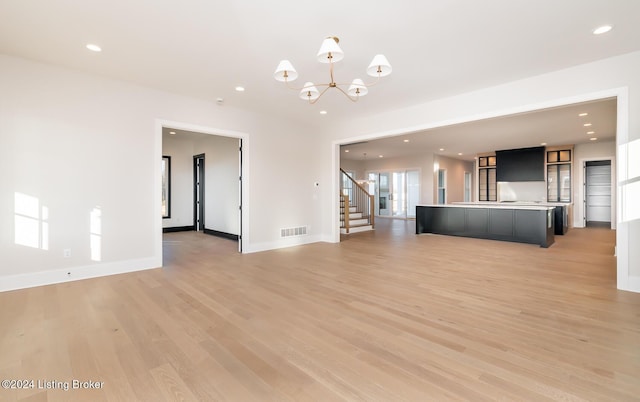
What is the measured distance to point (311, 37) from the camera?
325cm

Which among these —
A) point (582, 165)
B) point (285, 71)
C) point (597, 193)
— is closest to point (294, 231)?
point (285, 71)

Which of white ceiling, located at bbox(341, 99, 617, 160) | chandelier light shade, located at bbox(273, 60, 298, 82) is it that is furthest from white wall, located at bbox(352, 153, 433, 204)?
chandelier light shade, located at bbox(273, 60, 298, 82)

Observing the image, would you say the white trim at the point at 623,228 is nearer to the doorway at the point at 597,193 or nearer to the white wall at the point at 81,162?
the white wall at the point at 81,162

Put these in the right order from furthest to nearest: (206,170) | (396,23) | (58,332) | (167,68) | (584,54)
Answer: (206,170), (167,68), (584,54), (396,23), (58,332)

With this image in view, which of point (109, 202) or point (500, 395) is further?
point (109, 202)

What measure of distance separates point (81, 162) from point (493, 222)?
27.8 feet

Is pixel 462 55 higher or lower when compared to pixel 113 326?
higher

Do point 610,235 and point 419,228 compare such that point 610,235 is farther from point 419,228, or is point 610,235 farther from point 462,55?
point 462,55

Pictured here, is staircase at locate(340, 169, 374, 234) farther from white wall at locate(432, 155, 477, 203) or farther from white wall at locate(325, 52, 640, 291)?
white wall at locate(325, 52, 640, 291)

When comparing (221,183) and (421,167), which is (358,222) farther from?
(421,167)

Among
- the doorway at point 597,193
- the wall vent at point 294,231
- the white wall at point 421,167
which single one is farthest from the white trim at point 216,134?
the doorway at point 597,193

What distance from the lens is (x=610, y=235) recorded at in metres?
8.18

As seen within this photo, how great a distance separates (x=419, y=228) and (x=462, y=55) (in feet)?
19.5

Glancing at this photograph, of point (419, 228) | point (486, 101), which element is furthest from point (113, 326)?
point (419, 228)
